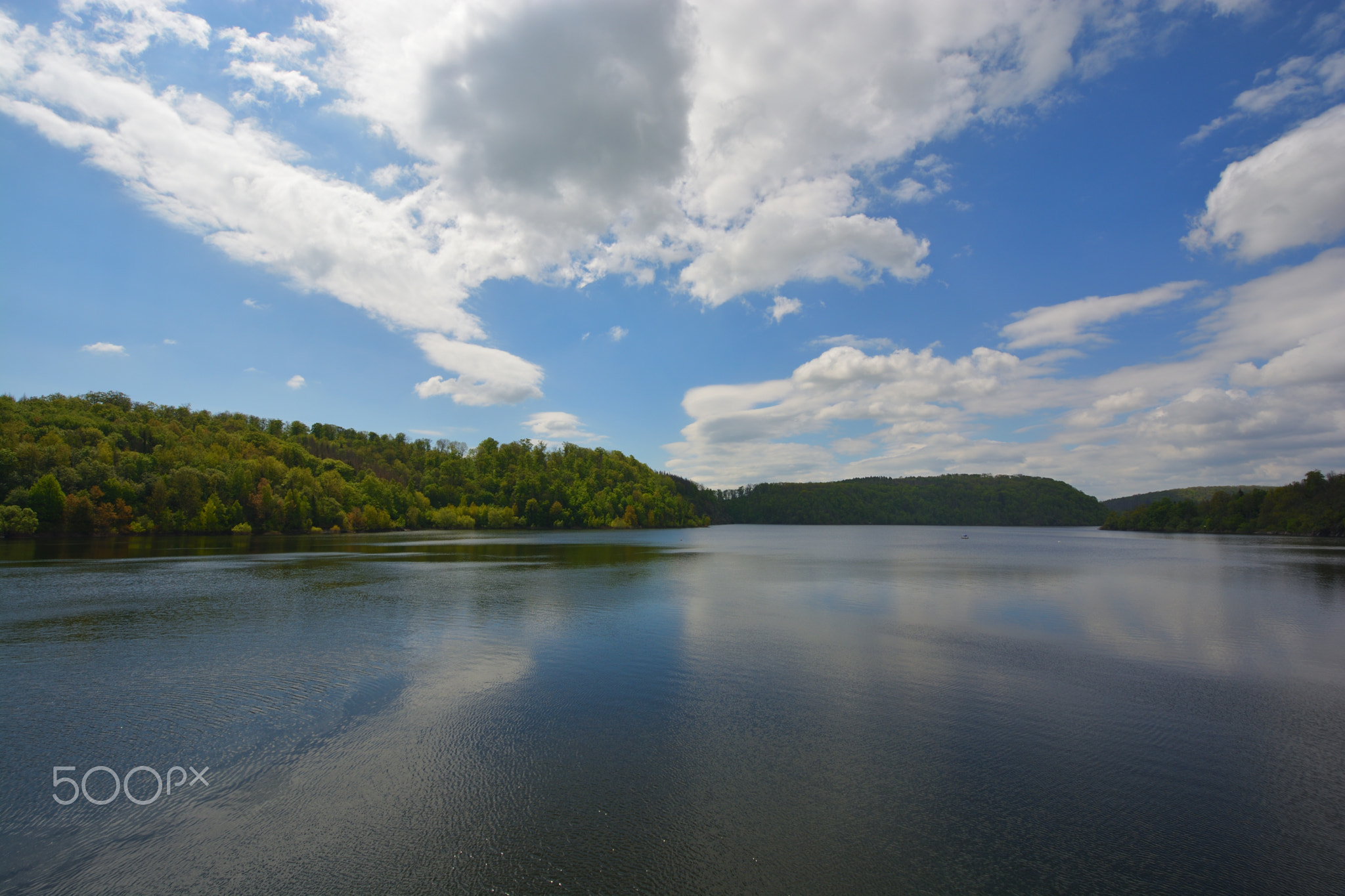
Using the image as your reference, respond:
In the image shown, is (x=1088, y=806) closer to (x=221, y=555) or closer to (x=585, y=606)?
(x=585, y=606)

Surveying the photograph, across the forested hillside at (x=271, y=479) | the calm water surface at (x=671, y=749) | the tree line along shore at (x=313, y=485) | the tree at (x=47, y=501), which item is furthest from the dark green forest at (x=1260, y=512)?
the tree at (x=47, y=501)

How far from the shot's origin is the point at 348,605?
22047mm

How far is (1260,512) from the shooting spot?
10269 cm

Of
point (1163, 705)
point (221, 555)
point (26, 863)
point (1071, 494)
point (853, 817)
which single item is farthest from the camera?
point (1071, 494)

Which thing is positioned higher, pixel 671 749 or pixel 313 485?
pixel 313 485

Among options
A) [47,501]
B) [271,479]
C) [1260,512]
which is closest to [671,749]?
[47,501]

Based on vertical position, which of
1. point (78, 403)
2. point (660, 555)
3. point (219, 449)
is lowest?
point (660, 555)

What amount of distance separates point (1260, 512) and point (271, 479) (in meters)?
168

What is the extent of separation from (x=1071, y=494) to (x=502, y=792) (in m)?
234

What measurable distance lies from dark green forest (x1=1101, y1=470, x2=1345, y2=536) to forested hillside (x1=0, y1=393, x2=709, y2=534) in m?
112

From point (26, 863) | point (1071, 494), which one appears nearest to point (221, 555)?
point (26, 863)

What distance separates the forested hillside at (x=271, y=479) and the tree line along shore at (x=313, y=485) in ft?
0.73

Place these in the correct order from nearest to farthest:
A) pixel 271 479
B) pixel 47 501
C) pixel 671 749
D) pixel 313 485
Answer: pixel 671 749
pixel 47 501
pixel 271 479
pixel 313 485

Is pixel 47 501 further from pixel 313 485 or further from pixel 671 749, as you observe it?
pixel 671 749
